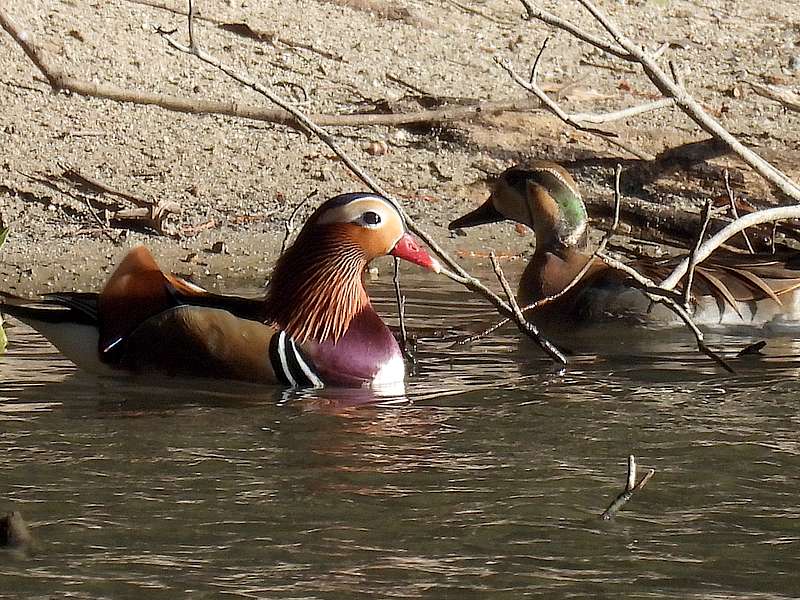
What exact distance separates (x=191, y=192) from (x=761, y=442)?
5.32 metres

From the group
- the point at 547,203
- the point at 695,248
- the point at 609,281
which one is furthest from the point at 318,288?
the point at 547,203

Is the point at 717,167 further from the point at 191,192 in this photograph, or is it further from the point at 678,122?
the point at 191,192

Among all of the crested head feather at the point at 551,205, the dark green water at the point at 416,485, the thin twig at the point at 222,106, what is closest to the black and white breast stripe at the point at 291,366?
the dark green water at the point at 416,485

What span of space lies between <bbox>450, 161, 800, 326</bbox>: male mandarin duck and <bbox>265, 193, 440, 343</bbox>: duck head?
4.00ft

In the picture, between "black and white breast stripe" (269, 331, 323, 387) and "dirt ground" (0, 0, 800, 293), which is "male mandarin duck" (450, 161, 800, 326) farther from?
"black and white breast stripe" (269, 331, 323, 387)

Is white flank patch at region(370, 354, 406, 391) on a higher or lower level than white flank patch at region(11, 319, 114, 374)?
lower

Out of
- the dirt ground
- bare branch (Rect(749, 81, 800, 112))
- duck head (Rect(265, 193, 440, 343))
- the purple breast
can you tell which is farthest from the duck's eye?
bare branch (Rect(749, 81, 800, 112))

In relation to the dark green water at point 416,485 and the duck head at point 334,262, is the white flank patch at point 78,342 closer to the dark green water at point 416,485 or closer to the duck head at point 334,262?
the dark green water at point 416,485

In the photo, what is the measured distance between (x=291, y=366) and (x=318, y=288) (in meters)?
0.40

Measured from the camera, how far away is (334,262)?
699cm

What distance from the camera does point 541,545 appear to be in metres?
4.50

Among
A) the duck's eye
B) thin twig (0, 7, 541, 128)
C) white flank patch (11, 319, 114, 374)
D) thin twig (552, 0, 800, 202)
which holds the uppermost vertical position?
thin twig (0, 7, 541, 128)

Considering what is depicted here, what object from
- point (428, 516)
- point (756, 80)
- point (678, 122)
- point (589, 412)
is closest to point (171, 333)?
point (589, 412)

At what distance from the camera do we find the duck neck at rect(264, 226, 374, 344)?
6.79 m
